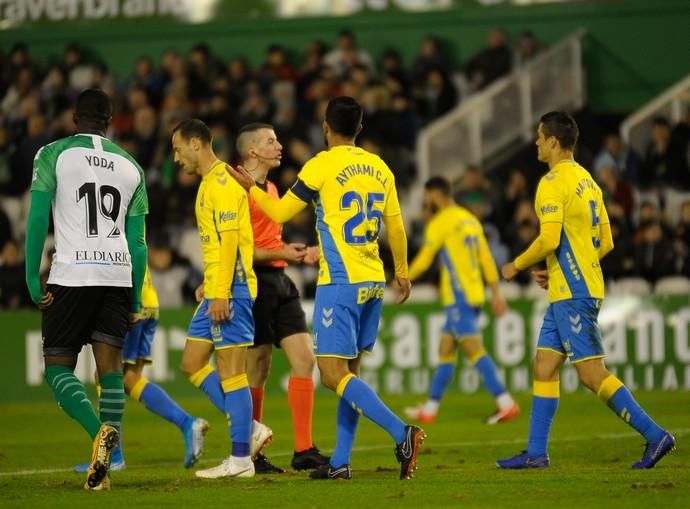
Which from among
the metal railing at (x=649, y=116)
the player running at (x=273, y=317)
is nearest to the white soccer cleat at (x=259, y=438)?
the player running at (x=273, y=317)

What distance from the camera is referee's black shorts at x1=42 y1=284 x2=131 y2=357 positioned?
8141 mm

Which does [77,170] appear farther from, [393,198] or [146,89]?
[146,89]

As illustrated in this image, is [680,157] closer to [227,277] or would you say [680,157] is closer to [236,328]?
[236,328]

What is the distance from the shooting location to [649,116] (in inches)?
786

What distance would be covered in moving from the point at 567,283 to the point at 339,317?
171cm

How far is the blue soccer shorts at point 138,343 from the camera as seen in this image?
10.4 metres

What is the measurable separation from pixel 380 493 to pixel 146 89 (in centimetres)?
1559

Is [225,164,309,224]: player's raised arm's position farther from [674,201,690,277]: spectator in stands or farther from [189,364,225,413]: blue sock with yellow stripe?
[674,201,690,277]: spectator in stands

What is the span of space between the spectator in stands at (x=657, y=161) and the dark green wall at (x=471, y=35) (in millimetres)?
3533

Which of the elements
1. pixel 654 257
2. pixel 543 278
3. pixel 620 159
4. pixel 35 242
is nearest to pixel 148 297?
pixel 35 242

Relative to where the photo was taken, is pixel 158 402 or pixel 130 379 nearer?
pixel 158 402

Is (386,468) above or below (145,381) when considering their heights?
below

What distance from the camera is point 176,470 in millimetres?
9750

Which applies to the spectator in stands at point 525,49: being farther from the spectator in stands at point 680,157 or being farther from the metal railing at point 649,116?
the spectator in stands at point 680,157
